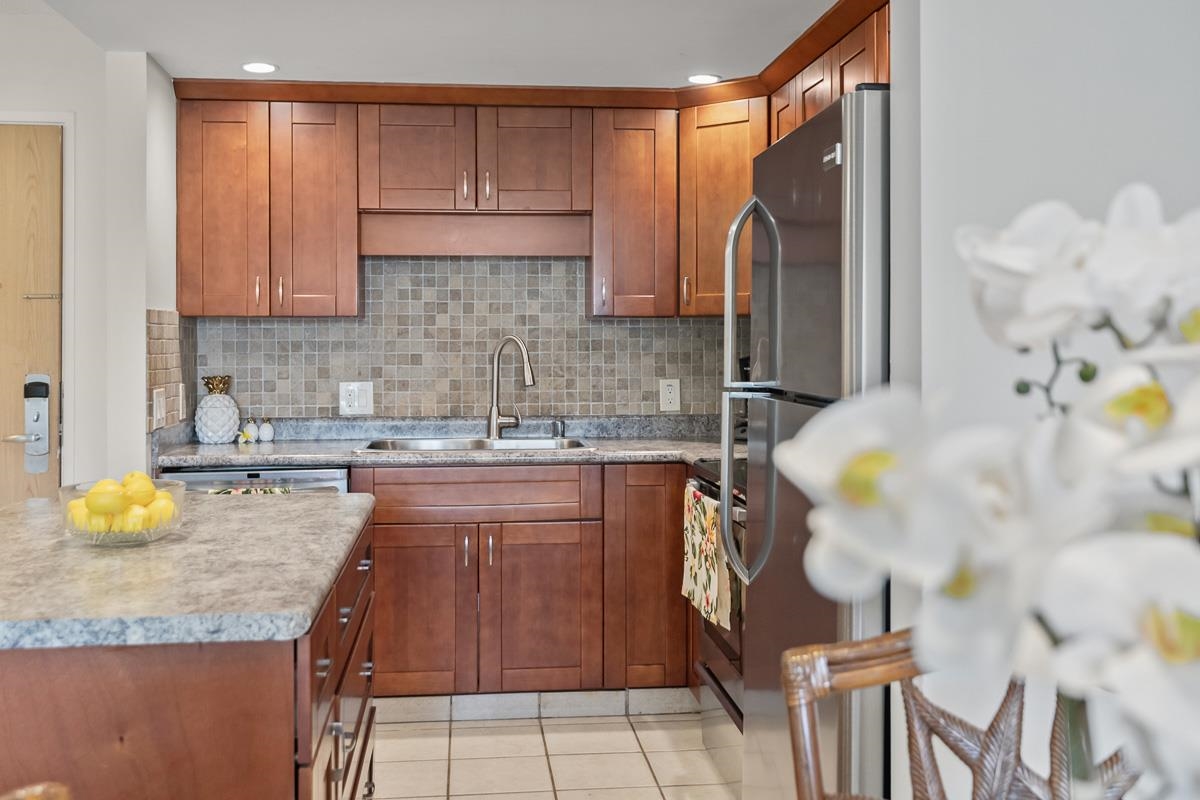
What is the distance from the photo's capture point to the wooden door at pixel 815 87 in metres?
3.24

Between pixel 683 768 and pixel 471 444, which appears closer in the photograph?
pixel 683 768

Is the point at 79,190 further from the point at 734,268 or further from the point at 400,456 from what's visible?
the point at 734,268

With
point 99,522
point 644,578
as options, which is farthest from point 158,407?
point 99,522

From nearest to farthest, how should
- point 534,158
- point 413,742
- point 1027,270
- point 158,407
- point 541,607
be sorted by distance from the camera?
point 1027,270 < point 413,742 < point 158,407 < point 541,607 < point 534,158

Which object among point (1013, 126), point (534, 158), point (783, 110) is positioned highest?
point (783, 110)

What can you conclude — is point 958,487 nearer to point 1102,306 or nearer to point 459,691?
point 1102,306

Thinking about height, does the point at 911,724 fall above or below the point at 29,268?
below

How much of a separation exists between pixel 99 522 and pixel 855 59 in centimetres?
227

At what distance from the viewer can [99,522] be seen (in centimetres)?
189

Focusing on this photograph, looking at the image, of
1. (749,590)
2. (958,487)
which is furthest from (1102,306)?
(749,590)

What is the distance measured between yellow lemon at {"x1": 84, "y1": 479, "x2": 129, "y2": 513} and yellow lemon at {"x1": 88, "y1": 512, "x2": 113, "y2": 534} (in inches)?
0.7

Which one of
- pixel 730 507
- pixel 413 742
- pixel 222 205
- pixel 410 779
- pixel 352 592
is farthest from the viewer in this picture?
pixel 222 205

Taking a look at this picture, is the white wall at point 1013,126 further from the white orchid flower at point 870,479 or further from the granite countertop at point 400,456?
the granite countertop at point 400,456

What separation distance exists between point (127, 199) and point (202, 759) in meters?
2.53
